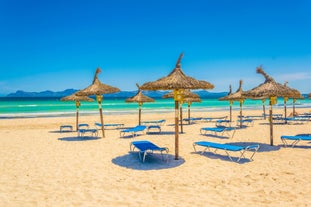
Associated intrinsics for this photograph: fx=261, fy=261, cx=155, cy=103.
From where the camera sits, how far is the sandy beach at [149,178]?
4.58 m

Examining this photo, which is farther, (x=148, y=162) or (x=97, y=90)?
(x=97, y=90)

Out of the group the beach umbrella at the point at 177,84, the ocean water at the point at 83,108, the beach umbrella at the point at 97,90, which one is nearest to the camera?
the beach umbrella at the point at 177,84

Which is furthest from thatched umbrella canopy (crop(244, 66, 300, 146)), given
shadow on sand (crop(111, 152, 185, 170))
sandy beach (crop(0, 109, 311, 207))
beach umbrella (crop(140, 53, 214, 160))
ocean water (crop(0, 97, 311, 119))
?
ocean water (crop(0, 97, 311, 119))

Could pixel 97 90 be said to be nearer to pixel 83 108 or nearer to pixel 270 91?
pixel 270 91

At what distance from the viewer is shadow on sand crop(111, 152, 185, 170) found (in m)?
6.72

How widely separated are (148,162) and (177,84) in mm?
2272

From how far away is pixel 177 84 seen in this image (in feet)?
23.3

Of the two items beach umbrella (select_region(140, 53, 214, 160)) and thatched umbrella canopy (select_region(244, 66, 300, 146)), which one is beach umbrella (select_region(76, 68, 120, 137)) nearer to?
beach umbrella (select_region(140, 53, 214, 160))

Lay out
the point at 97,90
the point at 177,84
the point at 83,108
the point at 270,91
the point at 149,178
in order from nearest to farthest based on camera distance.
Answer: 1. the point at 149,178
2. the point at 177,84
3. the point at 270,91
4. the point at 97,90
5. the point at 83,108

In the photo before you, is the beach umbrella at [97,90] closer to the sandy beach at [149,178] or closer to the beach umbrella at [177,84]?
the sandy beach at [149,178]

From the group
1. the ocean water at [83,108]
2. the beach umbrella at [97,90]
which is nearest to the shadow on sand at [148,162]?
the beach umbrella at [97,90]

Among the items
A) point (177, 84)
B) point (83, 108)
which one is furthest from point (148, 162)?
point (83, 108)

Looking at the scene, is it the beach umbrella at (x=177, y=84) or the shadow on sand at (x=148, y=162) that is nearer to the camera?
the shadow on sand at (x=148, y=162)

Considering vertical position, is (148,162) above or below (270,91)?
below
